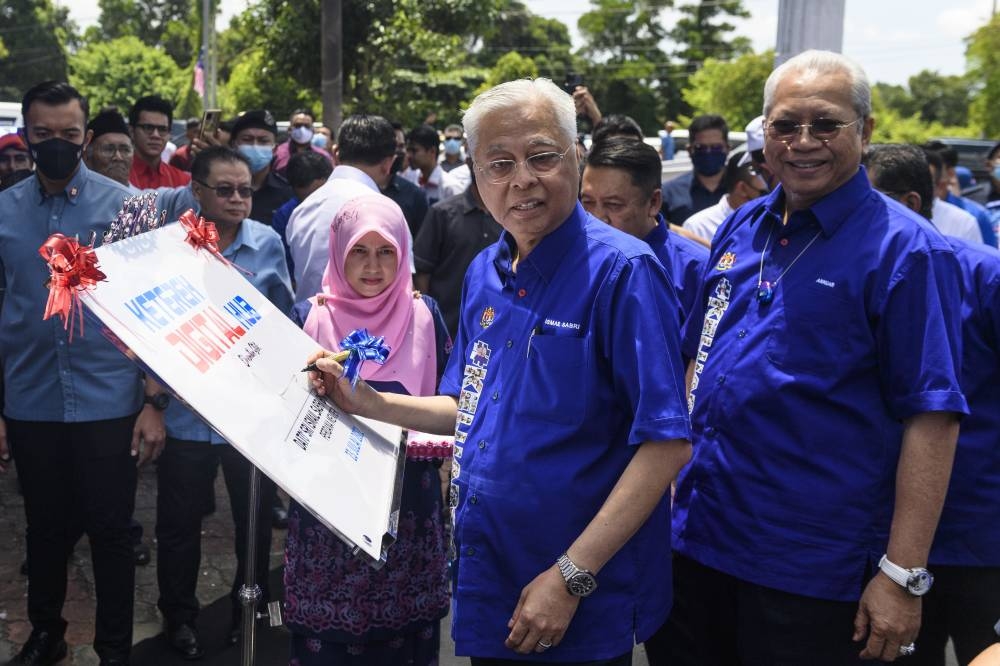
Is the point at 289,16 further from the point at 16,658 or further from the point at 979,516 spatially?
the point at 979,516

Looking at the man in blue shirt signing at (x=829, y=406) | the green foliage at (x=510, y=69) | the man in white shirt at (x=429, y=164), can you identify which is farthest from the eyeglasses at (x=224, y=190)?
the green foliage at (x=510, y=69)

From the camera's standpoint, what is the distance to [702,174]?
6535mm

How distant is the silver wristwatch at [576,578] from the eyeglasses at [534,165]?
0.81m

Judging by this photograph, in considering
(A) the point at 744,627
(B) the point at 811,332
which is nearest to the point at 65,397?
(A) the point at 744,627

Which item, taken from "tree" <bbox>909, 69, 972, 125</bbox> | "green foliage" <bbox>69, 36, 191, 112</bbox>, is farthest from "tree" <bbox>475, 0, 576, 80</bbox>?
"tree" <bbox>909, 69, 972, 125</bbox>

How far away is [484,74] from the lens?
3641 centimetres

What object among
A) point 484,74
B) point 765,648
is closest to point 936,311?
point 765,648

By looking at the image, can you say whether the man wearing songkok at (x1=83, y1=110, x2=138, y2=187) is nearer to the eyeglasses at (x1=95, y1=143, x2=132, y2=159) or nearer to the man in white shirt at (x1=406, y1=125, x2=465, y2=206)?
the eyeglasses at (x1=95, y1=143, x2=132, y2=159)

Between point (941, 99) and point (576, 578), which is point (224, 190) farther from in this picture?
point (941, 99)

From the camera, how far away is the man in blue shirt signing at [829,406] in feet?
7.12

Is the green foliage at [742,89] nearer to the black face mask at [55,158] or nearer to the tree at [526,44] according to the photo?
the tree at [526,44]

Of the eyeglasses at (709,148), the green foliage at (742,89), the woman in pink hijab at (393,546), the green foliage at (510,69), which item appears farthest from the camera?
the green foliage at (510,69)

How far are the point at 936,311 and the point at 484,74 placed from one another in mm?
35605

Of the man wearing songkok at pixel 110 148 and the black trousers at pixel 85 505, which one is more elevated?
the man wearing songkok at pixel 110 148
